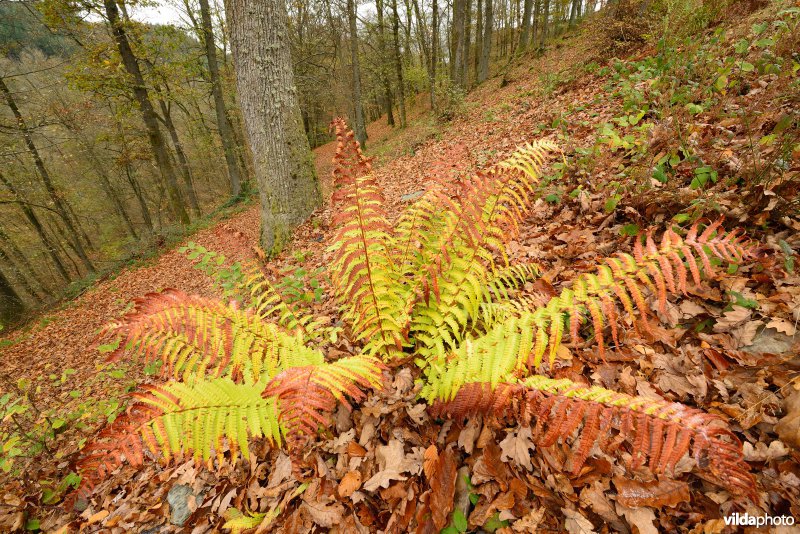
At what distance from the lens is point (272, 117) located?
192 inches

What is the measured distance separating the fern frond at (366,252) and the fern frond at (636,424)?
2.89 feet

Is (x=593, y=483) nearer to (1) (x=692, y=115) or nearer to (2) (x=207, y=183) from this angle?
(1) (x=692, y=115)

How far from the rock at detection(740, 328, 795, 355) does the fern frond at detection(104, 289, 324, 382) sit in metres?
2.48

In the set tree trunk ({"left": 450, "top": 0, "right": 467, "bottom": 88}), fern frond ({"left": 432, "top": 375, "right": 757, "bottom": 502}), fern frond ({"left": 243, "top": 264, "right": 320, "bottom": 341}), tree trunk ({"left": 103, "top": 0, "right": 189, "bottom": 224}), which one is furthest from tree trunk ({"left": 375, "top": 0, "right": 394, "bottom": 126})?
fern frond ({"left": 432, "top": 375, "right": 757, "bottom": 502})

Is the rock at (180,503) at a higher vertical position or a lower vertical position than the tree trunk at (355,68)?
lower

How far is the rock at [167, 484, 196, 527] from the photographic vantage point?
2.12m

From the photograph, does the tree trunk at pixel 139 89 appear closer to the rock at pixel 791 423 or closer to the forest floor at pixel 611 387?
the forest floor at pixel 611 387

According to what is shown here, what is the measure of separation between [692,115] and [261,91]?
5.36 m

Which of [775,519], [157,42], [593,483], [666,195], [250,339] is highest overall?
[157,42]

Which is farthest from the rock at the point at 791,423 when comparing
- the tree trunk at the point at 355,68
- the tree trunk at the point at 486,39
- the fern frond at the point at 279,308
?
the tree trunk at the point at 486,39

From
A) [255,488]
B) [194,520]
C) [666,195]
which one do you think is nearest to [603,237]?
[666,195]

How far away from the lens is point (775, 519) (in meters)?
1.26

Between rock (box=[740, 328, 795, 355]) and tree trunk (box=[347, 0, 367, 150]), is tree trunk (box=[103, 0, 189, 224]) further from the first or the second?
rock (box=[740, 328, 795, 355])

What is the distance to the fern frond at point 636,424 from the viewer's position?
1059 millimetres
